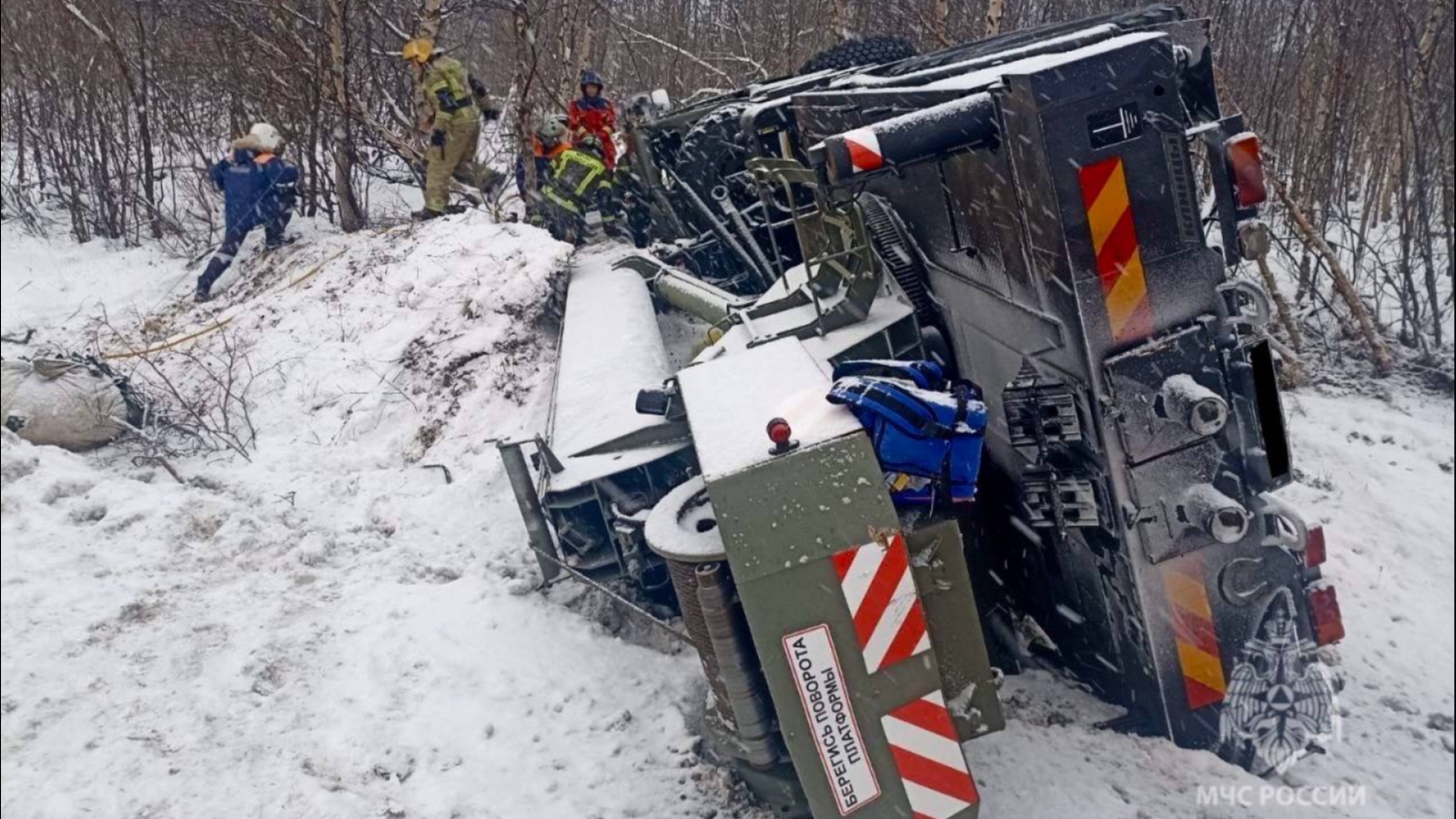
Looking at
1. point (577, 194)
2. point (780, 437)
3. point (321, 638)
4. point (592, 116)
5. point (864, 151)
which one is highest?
point (592, 116)

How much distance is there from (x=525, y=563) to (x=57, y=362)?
3.04 metres

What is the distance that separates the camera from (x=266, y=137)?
8695 mm

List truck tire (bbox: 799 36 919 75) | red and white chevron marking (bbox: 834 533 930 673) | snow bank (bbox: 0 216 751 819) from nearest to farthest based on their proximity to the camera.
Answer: red and white chevron marking (bbox: 834 533 930 673) → snow bank (bbox: 0 216 751 819) → truck tire (bbox: 799 36 919 75)

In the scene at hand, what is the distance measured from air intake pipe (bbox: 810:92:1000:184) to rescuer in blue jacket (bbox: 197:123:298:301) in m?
7.42

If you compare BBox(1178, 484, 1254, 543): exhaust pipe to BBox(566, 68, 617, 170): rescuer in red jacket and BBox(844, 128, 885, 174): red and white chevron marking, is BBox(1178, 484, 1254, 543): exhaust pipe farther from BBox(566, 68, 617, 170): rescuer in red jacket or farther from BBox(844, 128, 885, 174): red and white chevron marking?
BBox(566, 68, 617, 170): rescuer in red jacket

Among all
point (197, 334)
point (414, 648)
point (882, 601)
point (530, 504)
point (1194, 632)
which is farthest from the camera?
point (197, 334)

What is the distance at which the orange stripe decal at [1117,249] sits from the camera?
261cm

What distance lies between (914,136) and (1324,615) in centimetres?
190

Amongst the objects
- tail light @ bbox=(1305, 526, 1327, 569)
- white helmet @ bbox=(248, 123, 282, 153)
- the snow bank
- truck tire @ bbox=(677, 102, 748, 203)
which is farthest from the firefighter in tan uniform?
tail light @ bbox=(1305, 526, 1327, 569)

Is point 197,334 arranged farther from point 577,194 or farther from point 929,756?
point 929,756

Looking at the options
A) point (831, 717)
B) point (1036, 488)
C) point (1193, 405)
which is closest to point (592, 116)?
point (1036, 488)

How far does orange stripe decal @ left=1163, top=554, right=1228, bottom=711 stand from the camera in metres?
2.86

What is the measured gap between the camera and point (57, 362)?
5387 mm

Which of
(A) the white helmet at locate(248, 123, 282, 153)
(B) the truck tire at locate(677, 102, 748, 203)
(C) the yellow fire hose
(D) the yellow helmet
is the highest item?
→ (D) the yellow helmet
